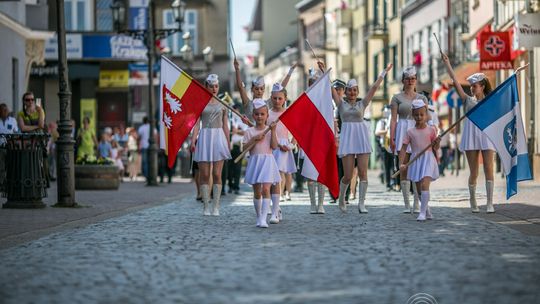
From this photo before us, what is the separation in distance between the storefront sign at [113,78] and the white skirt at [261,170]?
3555 cm

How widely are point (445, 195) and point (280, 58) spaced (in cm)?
8139

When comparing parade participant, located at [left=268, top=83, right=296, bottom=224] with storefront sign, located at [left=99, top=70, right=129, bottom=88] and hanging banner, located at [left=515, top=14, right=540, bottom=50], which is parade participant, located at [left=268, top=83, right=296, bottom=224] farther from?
storefront sign, located at [left=99, top=70, right=129, bottom=88]

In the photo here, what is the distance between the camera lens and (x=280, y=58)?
104 meters

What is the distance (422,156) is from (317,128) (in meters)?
1.28

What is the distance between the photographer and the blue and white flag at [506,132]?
52.4ft

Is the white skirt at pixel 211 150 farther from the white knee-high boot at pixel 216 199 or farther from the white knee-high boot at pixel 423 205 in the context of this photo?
the white knee-high boot at pixel 423 205

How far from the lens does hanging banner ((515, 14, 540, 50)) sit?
2997 centimetres

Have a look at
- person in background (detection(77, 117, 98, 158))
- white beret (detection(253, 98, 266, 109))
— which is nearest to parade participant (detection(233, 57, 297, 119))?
white beret (detection(253, 98, 266, 109))

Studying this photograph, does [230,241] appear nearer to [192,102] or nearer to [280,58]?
[192,102]

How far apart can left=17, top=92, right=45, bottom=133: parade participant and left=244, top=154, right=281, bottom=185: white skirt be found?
7.57m

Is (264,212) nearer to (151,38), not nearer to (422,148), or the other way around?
(422,148)

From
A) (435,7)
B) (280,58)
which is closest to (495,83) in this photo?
(435,7)

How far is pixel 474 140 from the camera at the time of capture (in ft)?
53.9

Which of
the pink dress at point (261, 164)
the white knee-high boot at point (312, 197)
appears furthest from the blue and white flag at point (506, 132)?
the pink dress at point (261, 164)
